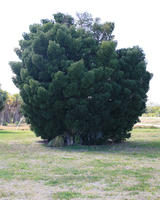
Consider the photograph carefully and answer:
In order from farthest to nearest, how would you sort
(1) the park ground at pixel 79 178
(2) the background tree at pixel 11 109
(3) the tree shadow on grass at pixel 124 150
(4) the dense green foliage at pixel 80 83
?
1. (2) the background tree at pixel 11 109
2. (4) the dense green foliage at pixel 80 83
3. (3) the tree shadow on grass at pixel 124 150
4. (1) the park ground at pixel 79 178

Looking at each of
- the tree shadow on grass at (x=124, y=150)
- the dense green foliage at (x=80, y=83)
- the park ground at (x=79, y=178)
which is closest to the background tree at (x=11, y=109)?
the dense green foliage at (x=80, y=83)

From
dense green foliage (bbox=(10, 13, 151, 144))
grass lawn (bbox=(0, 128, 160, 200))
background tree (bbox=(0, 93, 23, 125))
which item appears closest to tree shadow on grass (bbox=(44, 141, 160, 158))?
dense green foliage (bbox=(10, 13, 151, 144))

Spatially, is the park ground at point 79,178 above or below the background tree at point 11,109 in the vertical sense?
below

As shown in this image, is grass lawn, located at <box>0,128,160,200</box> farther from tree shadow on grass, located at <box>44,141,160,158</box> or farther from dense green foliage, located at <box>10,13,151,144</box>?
dense green foliage, located at <box>10,13,151,144</box>

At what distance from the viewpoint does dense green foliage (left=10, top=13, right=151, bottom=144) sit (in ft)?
52.1

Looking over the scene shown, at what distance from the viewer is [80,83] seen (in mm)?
15766

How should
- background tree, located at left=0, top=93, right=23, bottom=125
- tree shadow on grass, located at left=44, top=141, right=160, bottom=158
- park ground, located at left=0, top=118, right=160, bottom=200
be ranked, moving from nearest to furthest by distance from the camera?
1. park ground, located at left=0, top=118, right=160, bottom=200
2. tree shadow on grass, located at left=44, top=141, right=160, bottom=158
3. background tree, located at left=0, top=93, right=23, bottom=125

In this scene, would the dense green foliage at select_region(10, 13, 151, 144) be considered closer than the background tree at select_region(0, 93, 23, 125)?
Yes

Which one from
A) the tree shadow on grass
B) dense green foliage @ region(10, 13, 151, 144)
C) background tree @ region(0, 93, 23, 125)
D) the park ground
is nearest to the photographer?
the park ground

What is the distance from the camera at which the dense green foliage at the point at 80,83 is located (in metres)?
15.9

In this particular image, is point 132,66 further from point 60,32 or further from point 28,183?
point 28,183

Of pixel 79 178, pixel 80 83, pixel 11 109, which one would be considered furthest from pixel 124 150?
pixel 11 109

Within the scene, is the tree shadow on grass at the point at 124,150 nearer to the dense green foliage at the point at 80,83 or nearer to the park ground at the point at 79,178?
the dense green foliage at the point at 80,83

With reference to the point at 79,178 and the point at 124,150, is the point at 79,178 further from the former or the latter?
the point at 124,150
